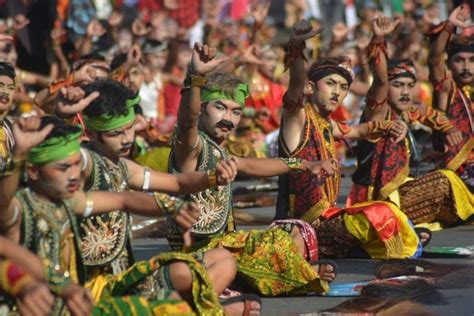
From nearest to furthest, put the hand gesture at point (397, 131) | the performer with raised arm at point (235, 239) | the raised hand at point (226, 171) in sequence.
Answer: the raised hand at point (226, 171) < the performer with raised arm at point (235, 239) < the hand gesture at point (397, 131)

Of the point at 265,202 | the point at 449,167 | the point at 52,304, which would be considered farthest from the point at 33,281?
the point at 265,202

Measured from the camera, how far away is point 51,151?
5285mm

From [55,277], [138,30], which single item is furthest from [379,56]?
[138,30]

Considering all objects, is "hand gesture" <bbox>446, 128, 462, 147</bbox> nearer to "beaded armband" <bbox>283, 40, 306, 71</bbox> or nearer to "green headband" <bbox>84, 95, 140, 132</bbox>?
"beaded armband" <bbox>283, 40, 306, 71</bbox>

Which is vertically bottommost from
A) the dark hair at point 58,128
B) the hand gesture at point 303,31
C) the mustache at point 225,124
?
the mustache at point 225,124

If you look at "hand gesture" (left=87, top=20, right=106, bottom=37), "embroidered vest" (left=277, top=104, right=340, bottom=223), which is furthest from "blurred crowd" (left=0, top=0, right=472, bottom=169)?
"embroidered vest" (left=277, top=104, right=340, bottom=223)

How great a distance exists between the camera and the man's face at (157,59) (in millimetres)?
15781

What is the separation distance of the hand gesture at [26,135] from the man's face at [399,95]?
4.74 meters

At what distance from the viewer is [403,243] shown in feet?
26.2

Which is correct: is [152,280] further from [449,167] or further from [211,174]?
[449,167]

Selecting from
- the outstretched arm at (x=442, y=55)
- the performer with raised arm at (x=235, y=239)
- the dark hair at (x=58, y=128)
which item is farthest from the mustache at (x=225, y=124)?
the outstretched arm at (x=442, y=55)

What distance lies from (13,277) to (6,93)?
2.81m

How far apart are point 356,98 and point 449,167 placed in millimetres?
7795

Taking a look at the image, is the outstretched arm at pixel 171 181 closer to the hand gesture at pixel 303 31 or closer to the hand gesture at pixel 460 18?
the hand gesture at pixel 303 31
